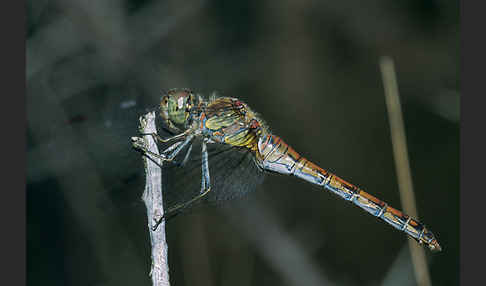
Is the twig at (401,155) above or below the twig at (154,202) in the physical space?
above

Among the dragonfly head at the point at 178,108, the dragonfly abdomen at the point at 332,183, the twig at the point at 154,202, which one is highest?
the dragonfly abdomen at the point at 332,183

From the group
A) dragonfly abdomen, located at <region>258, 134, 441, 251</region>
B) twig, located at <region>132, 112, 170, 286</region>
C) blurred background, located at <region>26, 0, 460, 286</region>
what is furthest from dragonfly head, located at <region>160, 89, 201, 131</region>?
dragonfly abdomen, located at <region>258, 134, 441, 251</region>

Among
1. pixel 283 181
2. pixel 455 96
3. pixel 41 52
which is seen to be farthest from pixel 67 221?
pixel 455 96

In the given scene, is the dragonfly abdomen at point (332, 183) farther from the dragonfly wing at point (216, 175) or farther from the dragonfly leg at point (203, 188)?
the dragonfly leg at point (203, 188)

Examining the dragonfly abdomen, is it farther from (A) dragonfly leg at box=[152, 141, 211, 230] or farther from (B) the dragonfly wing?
(A) dragonfly leg at box=[152, 141, 211, 230]

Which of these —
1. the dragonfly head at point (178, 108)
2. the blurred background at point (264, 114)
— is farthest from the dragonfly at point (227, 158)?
the blurred background at point (264, 114)

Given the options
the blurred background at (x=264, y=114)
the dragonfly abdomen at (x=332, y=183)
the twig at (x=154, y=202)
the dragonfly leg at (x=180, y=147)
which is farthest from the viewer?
the blurred background at (x=264, y=114)

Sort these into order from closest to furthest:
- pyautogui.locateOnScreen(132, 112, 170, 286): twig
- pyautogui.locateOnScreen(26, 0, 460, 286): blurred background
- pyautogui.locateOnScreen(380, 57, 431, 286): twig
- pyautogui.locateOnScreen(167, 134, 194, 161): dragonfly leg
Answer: pyautogui.locateOnScreen(132, 112, 170, 286): twig, pyautogui.locateOnScreen(380, 57, 431, 286): twig, pyautogui.locateOnScreen(167, 134, 194, 161): dragonfly leg, pyautogui.locateOnScreen(26, 0, 460, 286): blurred background
